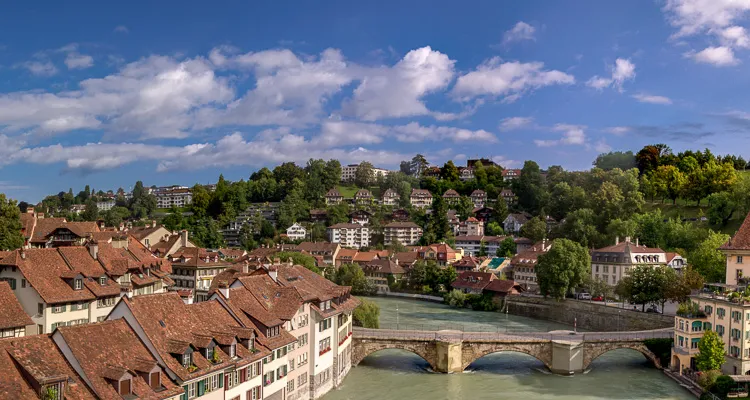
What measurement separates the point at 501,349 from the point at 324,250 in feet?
244

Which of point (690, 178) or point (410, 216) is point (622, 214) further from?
point (410, 216)

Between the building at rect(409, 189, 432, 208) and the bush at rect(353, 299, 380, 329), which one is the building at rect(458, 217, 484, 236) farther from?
the bush at rect(353, 299, 380, 329)

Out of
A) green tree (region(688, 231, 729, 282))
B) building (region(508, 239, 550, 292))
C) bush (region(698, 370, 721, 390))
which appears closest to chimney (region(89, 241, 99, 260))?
bush (region(698, 370, 721, 390))

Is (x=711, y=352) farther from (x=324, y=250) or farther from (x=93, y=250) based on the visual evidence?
(x=324, y=250)

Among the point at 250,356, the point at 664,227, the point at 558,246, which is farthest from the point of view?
the point at 664,227

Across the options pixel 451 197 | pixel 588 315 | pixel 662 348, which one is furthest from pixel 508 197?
pixel 662 348

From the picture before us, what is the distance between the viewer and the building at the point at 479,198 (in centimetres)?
17300

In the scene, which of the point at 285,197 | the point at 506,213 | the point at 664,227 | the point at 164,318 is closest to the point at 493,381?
the point at 164,318

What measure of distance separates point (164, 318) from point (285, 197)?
144 meters

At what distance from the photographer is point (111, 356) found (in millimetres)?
24766

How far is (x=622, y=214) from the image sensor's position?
4449 inches

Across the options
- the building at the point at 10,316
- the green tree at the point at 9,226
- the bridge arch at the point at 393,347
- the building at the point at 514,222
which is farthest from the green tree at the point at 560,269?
the building at the point at 514,222

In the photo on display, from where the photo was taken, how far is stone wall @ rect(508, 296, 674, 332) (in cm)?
6762

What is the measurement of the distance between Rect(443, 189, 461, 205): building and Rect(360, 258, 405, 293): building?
195 ft
